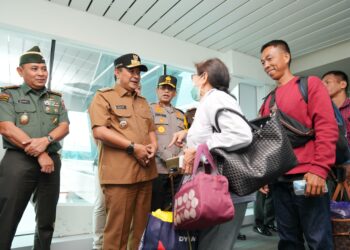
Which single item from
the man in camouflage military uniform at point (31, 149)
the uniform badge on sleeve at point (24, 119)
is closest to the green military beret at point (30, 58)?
the man in camouflage military uniform at point (31, 149)

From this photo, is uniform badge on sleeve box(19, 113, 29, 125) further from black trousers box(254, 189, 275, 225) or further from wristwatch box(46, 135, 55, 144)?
black trousers box(254, 189, 275, 225)

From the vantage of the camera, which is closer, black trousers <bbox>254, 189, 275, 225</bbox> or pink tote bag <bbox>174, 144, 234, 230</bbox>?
pink tote bag <bbox>174, 144, 234, 230</bbox>

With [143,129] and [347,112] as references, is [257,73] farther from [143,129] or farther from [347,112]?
[143,129]

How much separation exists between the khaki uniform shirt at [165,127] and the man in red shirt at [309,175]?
3.27 feet

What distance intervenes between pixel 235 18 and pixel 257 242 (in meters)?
2.70

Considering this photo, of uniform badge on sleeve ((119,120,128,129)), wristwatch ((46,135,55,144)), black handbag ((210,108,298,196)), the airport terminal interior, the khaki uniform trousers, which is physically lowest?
the khaki uniform trousers

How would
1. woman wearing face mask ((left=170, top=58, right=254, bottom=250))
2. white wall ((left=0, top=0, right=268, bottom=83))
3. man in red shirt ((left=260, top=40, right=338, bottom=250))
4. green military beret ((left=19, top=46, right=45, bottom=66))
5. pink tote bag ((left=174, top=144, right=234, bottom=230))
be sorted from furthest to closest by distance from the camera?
white wall ((left=0, top=0, right=268, bottom=83)) → green military beret ((left=19, top=46, right=45, bottom=66)) → man in red shirt ((left=260, top=40, right=338, bottom=250)) → woman wearing face mask ((left=170, top=58, right=254, bottom=250)) → pink tote bag ((left=174, top=144, right=234, bottom=230))

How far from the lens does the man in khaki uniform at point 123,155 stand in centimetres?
142

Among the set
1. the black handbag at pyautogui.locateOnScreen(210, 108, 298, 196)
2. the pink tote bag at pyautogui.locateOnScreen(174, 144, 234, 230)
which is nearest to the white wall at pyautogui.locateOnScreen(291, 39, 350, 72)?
the black handbag at pyautogui.locateOnScreen(210, 108, 298, 196)

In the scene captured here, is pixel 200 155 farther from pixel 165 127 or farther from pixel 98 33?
pixel 98 33

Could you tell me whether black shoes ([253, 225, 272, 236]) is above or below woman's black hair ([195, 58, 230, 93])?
below

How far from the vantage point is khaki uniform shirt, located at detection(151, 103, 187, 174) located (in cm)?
216

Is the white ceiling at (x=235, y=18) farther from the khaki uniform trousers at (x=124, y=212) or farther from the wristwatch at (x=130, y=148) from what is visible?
the khaki uniform trousers at (x=124, y=212)

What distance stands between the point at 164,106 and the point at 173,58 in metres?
1.33
